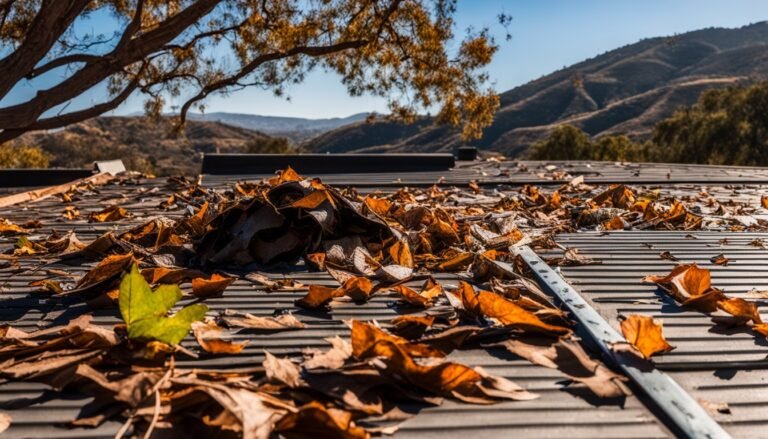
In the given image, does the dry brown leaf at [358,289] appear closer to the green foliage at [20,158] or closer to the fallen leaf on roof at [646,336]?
the fallen leaf on roof at [646,336]

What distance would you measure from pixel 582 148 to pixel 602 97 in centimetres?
5771

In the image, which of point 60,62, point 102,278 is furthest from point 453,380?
point 60,62

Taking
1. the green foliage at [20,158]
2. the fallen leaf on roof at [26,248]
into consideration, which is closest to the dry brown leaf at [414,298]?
the fallen leaf on roof at [26,248]

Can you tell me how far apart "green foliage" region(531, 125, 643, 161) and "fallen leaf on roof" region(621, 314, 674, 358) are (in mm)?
40523

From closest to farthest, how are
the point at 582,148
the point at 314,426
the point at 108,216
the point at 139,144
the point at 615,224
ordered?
the point at 314,426 → the point at 615,224 → the point at 108,216 → the point at 582,148 → the point at 139,144

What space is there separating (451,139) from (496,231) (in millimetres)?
74390

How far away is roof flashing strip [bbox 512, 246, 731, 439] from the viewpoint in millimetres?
1376

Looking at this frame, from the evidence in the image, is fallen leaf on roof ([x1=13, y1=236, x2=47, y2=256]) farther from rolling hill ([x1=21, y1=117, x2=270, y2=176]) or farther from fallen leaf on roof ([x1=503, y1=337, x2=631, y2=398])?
rolling hill ([x1=21, y1=117, x2=270, y2=176])

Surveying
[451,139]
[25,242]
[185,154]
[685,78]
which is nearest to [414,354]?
[25,242]

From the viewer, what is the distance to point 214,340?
5.92ft

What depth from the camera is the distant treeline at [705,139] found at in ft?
118

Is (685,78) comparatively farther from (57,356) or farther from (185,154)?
(57,356)

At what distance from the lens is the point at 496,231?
146 inches

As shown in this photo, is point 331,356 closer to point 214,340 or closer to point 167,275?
point 214,340
